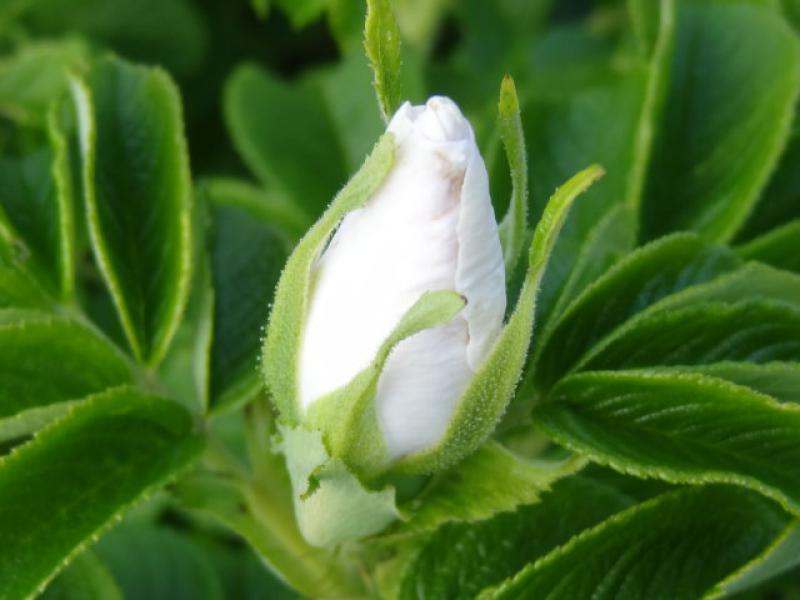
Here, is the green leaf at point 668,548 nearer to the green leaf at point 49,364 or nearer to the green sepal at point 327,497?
the green sepal at point 327,497

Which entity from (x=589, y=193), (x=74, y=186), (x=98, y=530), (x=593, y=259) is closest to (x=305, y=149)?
(x=74, y=186)

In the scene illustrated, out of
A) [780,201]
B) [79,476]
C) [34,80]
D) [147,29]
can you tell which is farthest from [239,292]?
[147,29]

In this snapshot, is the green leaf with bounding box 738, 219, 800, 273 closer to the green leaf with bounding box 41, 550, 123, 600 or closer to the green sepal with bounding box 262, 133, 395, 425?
the green sepal with bounding box 262, 133, 395, 425

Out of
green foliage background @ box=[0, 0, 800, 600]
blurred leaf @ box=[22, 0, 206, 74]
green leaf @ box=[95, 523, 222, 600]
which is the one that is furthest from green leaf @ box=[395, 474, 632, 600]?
blurred leaf @ box=[22, 0, 206, 74]

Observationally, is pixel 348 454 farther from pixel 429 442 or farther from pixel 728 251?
pixel 728 251

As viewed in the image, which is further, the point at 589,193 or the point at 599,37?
the point at 599,37

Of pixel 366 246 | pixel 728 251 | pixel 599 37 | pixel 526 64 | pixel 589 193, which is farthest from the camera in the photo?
pixel 599 37

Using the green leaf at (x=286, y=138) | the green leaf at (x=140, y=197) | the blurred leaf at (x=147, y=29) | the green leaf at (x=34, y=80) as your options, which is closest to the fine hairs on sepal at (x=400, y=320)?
the green leaf at (x=140, y=197)
